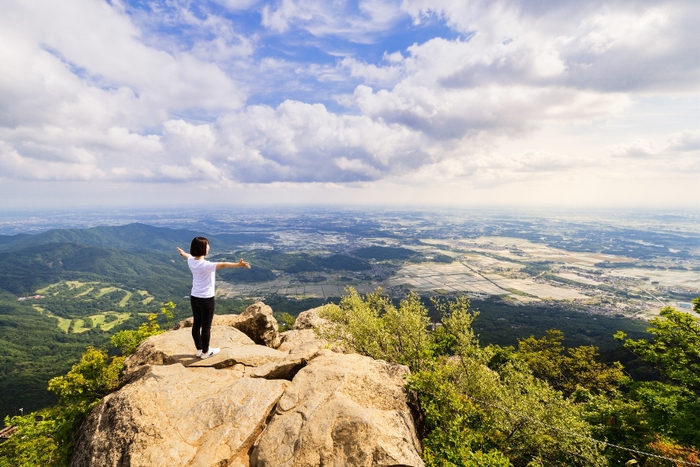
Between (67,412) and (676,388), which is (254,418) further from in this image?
(676,388)

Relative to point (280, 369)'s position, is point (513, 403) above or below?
below

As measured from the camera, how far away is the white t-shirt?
13.4 metres

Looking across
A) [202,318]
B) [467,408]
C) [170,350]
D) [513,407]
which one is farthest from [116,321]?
[513,407]

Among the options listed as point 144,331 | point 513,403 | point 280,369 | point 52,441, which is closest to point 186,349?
point 280,369

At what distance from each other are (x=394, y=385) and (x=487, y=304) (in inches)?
6592

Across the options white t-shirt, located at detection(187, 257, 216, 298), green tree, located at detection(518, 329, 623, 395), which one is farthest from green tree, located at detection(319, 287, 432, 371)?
green tree, located at detection(518, 329, 623, 395)

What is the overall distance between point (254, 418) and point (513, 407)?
57.0 feet

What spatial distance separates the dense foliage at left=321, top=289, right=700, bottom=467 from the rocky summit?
9.99 feet

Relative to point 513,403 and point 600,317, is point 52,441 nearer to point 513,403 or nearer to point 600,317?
point 513,403

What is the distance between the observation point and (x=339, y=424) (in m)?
11.5

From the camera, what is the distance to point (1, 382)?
369ft

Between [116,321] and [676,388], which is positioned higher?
[676,388]

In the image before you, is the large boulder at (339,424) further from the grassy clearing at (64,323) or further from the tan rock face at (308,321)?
the grassy clearing at (64,323)

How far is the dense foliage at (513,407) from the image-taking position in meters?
16.1
